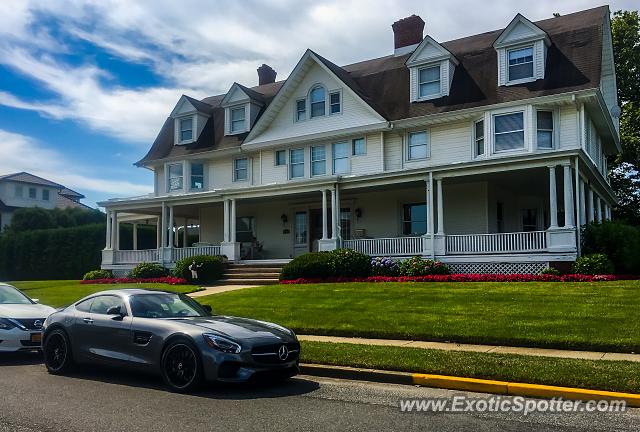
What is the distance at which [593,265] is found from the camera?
17.2m

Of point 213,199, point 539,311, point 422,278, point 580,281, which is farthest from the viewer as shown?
point 213,199

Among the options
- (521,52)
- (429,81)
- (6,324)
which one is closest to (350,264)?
(429,81)

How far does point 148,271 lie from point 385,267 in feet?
35.3

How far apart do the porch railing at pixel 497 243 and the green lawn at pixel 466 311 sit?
11.2 feet

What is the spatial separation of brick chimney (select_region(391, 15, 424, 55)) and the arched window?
186 inches

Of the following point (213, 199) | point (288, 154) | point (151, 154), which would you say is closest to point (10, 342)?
point (213, 199)

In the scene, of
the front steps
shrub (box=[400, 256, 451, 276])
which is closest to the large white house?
shrub (box=[400, 256, 451, 276])

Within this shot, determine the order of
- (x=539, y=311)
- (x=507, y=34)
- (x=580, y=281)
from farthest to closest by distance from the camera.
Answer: (x=507, y=34)
(x=580, y=281)
(x=539, y=311)

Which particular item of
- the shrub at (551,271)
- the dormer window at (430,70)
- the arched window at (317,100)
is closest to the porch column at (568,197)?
the shrub at (551,271)

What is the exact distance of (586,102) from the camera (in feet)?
68.8

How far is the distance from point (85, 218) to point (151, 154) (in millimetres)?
20405

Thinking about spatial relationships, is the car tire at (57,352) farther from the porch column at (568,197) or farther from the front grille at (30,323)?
the porch column at (568,197)

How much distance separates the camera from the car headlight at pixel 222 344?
7770 mm

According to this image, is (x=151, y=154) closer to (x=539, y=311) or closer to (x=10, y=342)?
(x=10, y=342)
